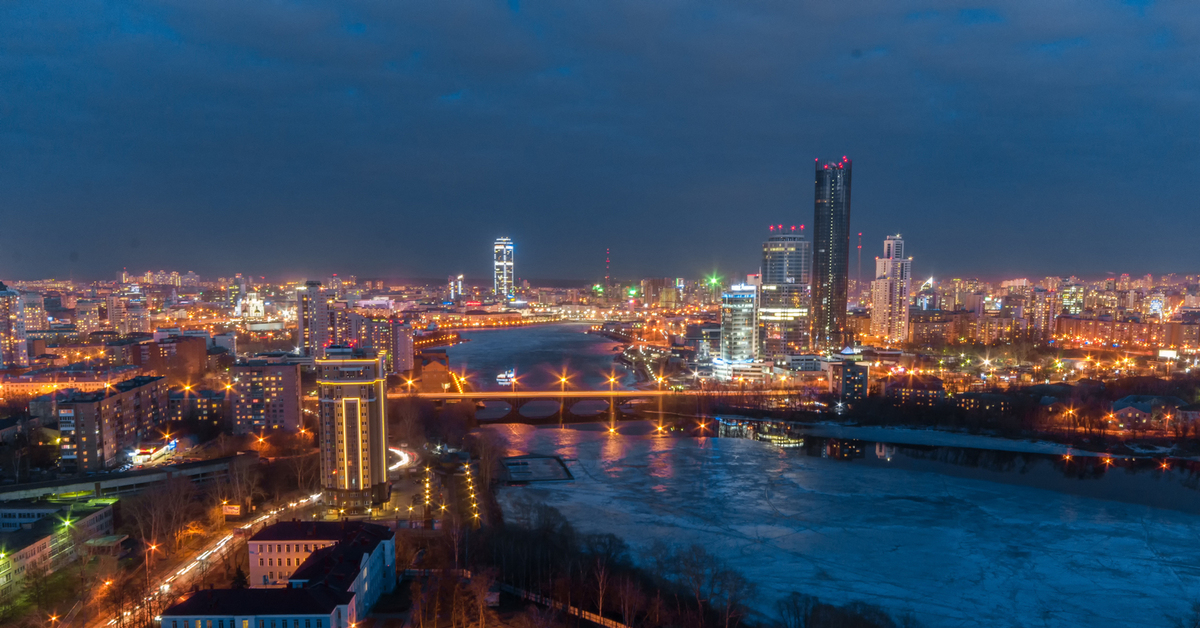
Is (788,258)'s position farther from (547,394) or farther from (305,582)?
(305,582)

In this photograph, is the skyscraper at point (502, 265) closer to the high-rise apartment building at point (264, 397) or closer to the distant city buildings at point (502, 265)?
the distant city buildings at point (502, 265)

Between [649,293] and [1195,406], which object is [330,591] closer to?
[1195,406]

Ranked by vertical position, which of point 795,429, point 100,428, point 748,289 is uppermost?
point 748,289

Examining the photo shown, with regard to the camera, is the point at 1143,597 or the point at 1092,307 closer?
the point at 1143,597

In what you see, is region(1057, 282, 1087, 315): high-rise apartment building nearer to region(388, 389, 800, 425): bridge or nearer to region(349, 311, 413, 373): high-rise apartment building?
region(388, 389, 800, 425): bridge

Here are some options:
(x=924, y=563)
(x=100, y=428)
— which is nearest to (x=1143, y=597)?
(x=924, y=563)

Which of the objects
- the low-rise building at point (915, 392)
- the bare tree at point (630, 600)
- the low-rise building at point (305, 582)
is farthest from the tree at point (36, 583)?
the low-rise building at point (915, 392)

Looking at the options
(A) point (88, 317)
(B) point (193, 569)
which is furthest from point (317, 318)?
(B) point (193, 569)
